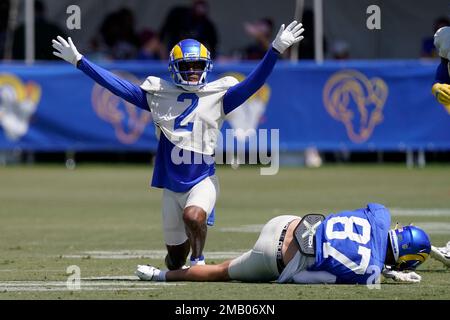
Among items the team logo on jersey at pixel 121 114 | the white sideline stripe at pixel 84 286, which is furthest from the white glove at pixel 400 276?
the team logo on jersey at pixel 121 114

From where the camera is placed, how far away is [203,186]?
927 cm

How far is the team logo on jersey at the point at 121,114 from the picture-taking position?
21.0 metres

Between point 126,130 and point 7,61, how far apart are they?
3.16 metres

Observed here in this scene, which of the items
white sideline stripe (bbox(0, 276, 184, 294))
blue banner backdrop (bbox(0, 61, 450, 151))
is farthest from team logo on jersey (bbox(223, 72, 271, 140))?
white sideline stripe (bbox(0, 276, 184, 294))

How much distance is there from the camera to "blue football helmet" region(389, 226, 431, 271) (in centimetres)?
833

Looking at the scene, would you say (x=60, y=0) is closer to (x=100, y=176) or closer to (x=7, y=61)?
(x=7, y=61)

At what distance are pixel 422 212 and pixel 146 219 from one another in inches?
135

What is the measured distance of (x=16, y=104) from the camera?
21172 mm

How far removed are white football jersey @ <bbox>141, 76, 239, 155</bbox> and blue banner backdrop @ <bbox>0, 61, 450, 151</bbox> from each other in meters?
11.2

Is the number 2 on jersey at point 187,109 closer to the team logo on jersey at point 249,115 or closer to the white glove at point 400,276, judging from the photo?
the white glove at point 400,276

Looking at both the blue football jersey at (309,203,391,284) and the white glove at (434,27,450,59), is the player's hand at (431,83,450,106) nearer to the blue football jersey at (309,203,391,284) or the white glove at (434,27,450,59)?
the white glove at (434,27,450,59)

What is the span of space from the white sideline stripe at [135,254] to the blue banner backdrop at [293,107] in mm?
9800

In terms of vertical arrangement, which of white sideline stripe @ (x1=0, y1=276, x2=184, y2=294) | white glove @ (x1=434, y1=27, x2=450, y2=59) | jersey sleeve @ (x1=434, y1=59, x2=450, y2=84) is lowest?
white sideline stripe @ (x1=0, y1=276, x2=184, y2=294)

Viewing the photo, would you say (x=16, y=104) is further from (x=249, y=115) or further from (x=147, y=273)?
(x=147, y=273)
